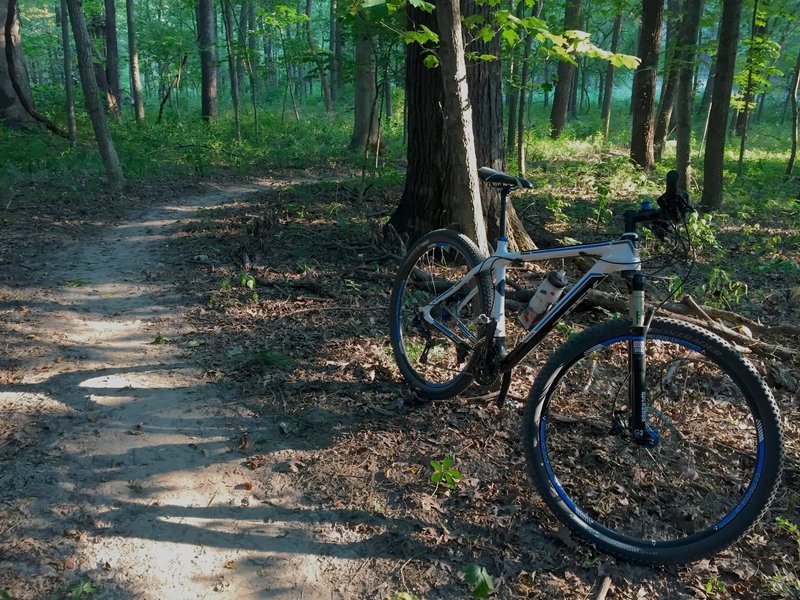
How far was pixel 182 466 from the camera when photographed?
123 inches

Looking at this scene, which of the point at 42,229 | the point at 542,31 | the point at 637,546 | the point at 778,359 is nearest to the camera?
the point at 637,546

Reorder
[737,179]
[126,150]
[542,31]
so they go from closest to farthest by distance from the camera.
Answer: [542,31] → [126,150] → [737,179]

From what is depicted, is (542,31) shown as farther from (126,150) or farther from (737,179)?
(737,179)

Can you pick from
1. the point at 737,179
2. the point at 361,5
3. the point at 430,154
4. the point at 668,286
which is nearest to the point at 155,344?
the point at 361,5

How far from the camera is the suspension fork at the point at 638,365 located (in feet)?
8.29

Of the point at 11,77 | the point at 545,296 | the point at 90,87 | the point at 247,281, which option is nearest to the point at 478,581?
the point at 545,296

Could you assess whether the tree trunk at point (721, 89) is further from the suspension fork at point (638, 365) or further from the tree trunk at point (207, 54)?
the tree trunk at point (207, 54)

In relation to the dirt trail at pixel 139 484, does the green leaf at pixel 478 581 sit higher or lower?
lower

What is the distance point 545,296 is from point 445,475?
3.61 feet

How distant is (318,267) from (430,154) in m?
1.71

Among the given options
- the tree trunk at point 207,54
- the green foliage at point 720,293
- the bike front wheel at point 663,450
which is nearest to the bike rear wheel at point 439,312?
the bike front wheel at point 663,450

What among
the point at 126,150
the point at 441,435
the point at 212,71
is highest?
the point at 212,71

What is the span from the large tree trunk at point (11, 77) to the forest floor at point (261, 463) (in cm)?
1019

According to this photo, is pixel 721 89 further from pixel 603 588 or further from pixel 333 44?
pixel 333 44
